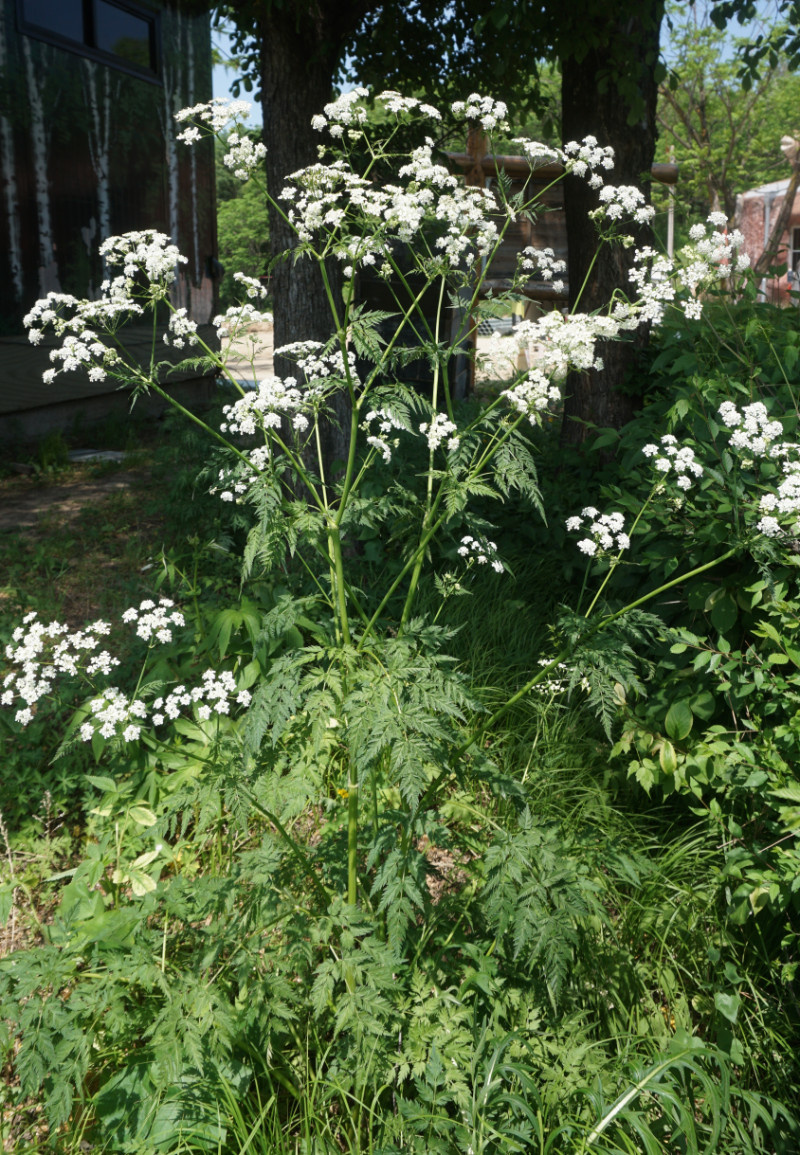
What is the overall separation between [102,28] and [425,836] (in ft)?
32.9

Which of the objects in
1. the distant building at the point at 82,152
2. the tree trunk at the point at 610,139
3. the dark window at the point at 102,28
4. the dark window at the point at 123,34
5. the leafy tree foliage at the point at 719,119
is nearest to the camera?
the tree trunk at the point at 610,139

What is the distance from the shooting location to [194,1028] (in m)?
2.18

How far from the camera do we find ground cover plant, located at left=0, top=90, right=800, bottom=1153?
7.30ft

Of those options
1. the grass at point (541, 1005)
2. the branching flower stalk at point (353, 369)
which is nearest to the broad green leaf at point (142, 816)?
the grass at point (541, 1005)

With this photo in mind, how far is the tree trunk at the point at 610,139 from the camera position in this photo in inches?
198

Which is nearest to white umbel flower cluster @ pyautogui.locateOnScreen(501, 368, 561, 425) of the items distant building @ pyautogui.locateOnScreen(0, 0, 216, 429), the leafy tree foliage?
distant building @ pyautogui.locateOnScreen(0, 0, 216, 429)

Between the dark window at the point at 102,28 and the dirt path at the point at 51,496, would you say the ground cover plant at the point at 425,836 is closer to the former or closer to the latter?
the dirt path at the point at 51,496

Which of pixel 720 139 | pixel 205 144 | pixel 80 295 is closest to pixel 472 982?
pixel 80 295

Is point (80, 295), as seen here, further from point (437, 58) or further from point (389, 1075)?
point (389, 1075)

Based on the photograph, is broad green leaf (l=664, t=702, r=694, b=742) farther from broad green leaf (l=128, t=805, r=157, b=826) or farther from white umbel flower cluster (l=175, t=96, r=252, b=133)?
white umbel flower cluster (l=175, t=96, r=252, b=133)

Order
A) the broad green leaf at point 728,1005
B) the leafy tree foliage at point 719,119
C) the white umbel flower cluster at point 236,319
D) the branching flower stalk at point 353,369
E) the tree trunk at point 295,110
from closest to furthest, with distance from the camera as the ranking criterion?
the branching flower stalk at point 353,369 < the broad green leaf at point 728,1005 < the white umbel flower cluster at point 236,319 < the tree trunk at point 295,110 < the leafy tree foliage at point 719,119

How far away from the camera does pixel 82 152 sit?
9289mm

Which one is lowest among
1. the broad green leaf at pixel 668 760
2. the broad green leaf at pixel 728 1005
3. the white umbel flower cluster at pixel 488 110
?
the broad green leaf at pixel 728 1005

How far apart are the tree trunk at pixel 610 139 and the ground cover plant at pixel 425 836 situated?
178 centimetres
